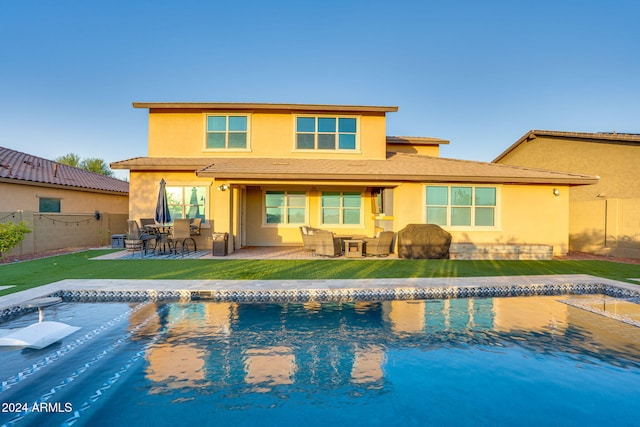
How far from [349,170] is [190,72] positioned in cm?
1328

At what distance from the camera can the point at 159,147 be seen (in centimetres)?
1523

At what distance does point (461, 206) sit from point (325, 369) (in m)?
11.0

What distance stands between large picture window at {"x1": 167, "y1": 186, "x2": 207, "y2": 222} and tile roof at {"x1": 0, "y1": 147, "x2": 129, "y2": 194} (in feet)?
22.4

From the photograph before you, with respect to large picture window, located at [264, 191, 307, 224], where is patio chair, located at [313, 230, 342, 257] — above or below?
below

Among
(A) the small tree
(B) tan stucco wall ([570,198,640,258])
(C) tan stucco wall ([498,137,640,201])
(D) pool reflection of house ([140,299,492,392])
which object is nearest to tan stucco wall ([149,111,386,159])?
(A) the small tree

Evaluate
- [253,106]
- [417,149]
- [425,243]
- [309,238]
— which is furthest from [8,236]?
[417,149]

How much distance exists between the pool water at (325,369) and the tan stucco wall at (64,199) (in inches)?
465

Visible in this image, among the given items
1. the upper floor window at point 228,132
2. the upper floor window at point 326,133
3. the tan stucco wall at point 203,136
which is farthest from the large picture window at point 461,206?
the upper floor window at point 228,132

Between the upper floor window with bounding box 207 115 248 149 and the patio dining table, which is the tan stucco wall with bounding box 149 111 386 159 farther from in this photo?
the patio dining table

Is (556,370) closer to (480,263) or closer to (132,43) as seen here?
(480,263)

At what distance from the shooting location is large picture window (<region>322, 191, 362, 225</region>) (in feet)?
53.0

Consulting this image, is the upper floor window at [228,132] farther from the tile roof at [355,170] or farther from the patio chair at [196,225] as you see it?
the patio chair at [196,225]

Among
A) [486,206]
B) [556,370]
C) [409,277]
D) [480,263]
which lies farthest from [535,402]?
[486,206]

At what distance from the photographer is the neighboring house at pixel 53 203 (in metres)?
13.6
